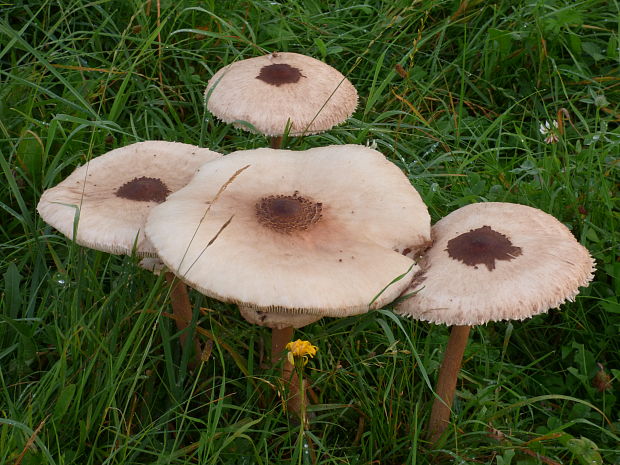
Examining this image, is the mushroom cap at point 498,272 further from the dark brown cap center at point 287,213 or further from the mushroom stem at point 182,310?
the mushroom stem at point 182,310

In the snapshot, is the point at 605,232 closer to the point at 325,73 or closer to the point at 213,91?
the point at 325,73

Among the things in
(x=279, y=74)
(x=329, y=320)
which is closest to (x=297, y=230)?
(x=329, y=320)

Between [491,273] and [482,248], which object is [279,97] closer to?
[482,248]

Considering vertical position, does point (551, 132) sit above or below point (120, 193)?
below

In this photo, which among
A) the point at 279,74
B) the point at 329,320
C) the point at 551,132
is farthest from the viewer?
the point at 551,132

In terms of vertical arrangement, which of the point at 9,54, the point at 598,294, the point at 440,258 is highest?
the point at 440,258

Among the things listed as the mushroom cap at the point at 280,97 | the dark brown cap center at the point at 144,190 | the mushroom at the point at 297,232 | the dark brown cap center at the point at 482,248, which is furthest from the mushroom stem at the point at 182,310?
the dark brown cap center at the point at 482,248

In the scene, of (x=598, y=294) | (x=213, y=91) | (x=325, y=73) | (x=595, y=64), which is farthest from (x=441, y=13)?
(x=598, y=294)
